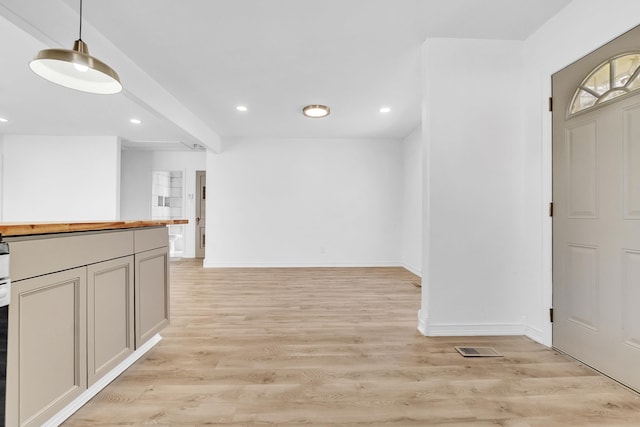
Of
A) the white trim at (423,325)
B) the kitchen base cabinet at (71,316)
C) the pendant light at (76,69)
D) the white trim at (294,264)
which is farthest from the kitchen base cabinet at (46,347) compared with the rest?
the white trim at (294,264)

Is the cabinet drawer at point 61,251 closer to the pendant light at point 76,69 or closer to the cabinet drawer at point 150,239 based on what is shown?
the cabinet drawer at point 150,239

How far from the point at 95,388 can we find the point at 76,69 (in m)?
2.01

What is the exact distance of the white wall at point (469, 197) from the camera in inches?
99.5

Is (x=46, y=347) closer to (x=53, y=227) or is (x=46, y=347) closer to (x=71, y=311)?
(x=71, y=311)

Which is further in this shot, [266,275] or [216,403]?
[266,275]

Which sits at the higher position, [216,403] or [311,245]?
[311,245]

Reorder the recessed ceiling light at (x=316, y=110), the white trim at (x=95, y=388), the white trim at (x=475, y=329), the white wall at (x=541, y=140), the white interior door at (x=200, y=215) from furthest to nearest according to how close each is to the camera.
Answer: the white interior door at (x=200, y=215) < the recessed ceiling light at (x=316, y=110) < the white trim at (x=475, y=329) < the white wall at (x=541, y=140) < the white trim at (x=95, y=388)

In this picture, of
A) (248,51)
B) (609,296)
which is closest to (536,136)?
(609,296)

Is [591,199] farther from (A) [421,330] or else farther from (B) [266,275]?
(B) [266,275]

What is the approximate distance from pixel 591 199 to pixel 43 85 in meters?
5.66

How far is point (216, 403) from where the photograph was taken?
1.62 meters

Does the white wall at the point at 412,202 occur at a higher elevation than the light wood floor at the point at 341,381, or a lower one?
higher

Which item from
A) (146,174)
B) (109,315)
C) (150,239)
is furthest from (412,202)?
(146,174)

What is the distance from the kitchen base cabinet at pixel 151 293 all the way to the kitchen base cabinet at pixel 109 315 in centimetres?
9
